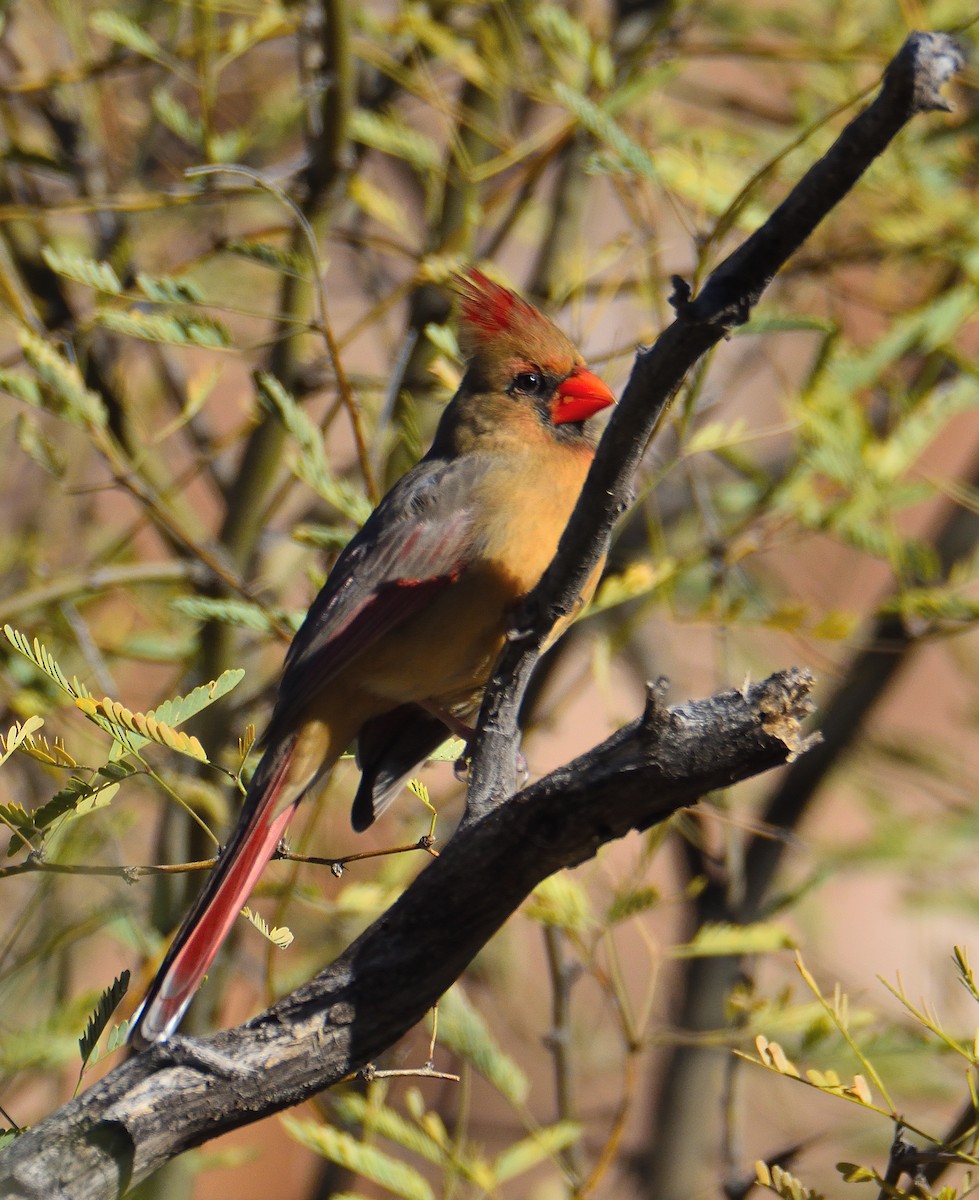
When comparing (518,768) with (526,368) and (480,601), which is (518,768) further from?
(526,368)

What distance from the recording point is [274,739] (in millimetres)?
2271

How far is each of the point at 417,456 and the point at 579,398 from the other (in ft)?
1.12

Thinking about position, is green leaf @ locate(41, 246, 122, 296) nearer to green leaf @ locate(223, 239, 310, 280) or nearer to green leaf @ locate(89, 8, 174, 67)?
green leaf @ locate(223, 239, 310, 280)

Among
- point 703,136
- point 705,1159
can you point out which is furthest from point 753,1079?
point 703,136

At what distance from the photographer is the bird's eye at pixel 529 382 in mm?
2643

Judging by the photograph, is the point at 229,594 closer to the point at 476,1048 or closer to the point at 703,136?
the point at 476,1048

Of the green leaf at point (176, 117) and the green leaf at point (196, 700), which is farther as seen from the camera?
the green leaf at point (176, 117)

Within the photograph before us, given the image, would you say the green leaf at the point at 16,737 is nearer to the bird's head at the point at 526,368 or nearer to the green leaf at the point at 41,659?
the green leaf at the point at 41,659

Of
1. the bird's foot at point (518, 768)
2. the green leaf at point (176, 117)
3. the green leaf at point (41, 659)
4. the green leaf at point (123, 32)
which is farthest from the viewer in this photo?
the green leaf at point (176, 117)

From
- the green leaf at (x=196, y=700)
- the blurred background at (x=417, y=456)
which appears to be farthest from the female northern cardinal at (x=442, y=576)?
the green leaf at (x=196, y=700)

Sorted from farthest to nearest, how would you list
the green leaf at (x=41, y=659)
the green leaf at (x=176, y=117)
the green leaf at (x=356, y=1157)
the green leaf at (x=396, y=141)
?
the green leaf at (x=396, y=141), the green leaf at (x=176, y=117), the green leaf at (x=356, y=1157), the green leaf at (x=41, y=659)

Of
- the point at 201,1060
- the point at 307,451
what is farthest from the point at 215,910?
the point at 307,451

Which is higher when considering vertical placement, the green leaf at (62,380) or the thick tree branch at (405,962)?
the green leaf at (62,380)

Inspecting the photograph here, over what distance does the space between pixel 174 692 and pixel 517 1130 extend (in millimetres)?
1940
